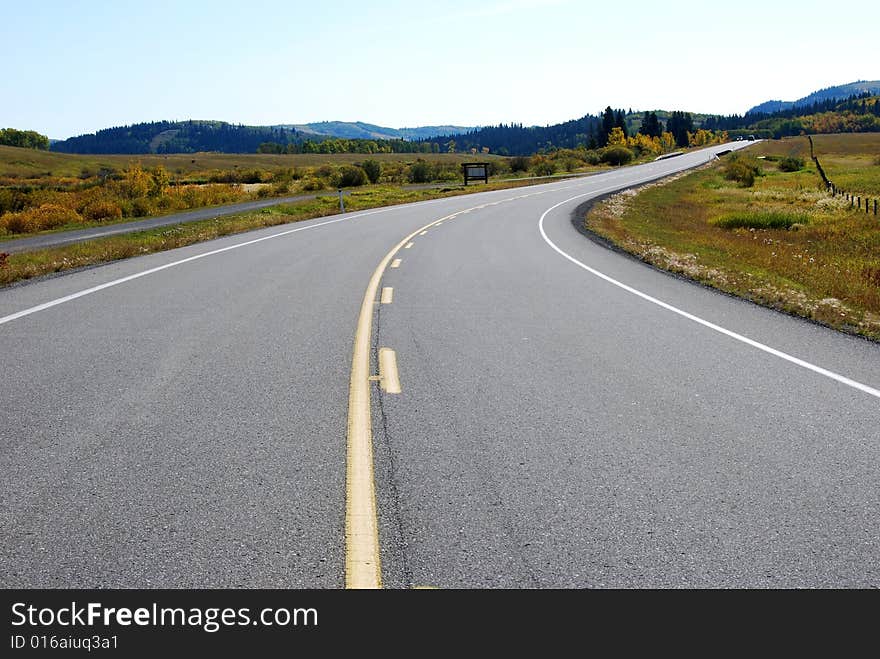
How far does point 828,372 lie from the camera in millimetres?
6918

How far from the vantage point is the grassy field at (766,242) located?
1162 cm

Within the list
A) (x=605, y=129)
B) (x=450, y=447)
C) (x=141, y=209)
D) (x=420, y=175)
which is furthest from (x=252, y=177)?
(x=605, y=129)


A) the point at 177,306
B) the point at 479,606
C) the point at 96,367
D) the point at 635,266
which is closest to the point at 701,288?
the point at 635,266

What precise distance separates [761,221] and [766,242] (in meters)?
6.65

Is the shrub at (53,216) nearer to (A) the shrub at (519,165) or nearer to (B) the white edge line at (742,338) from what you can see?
(B) the white edge line at (742,338)

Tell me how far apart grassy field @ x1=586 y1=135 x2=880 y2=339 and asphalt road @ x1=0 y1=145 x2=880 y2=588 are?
2.00 metres

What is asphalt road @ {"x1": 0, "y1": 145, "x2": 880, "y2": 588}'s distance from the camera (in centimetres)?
338

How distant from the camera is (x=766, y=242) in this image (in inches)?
926

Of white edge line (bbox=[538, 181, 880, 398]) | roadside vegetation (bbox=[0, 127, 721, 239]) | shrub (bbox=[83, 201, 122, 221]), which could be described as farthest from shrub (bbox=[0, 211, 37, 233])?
white edge line (bbox=[538, 181, 880, 398])

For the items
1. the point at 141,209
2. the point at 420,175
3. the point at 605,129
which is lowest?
the point at 141,209

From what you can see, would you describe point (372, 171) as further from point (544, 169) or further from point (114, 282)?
point (114, 282)

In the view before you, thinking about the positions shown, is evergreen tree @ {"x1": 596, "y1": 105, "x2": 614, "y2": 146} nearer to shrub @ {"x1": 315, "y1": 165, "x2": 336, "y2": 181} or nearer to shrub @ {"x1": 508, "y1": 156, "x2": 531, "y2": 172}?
shrub @ {"x1": 508, "y1": 156, "x2": 531, "y2": 172}

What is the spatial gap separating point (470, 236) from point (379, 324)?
1331 centimetres

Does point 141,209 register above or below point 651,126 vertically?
below
